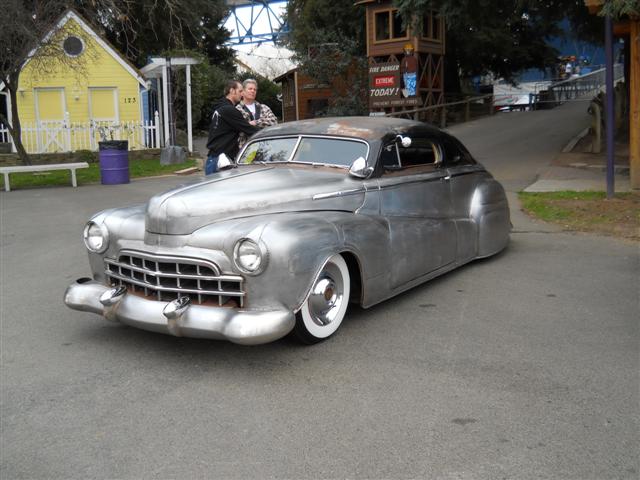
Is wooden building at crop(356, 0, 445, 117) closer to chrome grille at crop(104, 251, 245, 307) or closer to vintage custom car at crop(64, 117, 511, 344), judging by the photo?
vintage custom car at crop(64, 117, 511, 344)

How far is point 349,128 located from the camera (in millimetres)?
6113

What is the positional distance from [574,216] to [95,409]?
774cm

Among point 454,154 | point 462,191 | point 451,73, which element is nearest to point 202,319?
point 462,191

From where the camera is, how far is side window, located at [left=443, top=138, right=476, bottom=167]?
6.99 meters

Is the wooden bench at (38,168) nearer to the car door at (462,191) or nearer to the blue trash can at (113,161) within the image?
the blue trash can at (113,161)

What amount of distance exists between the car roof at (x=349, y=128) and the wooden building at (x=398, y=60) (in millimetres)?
21003

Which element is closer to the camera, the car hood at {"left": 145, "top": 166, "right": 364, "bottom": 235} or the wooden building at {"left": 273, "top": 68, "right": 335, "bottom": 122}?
the car hood at {"left": 145, "top": 166, "right": 364, "bottom": 235}

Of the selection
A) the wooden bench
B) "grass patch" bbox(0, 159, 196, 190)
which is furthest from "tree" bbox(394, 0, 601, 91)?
the wooden bench

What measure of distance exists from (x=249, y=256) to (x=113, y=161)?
41.0ft

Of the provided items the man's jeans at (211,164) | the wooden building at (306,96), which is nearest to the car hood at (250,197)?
the man's jeans at (211,164)

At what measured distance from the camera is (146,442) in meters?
3.53

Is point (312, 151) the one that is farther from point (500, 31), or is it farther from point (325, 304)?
point (500, 31)

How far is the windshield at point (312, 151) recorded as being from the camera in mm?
5918

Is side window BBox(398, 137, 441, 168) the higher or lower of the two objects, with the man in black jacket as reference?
lower
